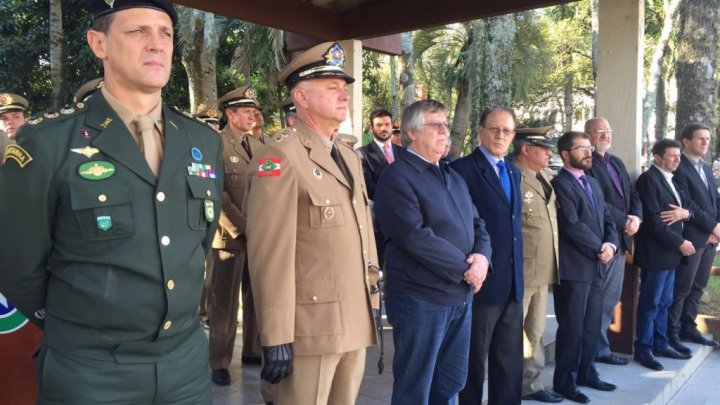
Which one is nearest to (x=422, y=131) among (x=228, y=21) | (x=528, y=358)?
(x=528, y=358)

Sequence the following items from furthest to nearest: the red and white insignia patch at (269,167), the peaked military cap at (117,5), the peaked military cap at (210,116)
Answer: the peaked military cap at (210,116) < the red and white insignia patch at (269,167) < the peaked military cap at (117,5)

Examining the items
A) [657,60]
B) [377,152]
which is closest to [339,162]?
[377,152]

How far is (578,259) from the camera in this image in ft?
14.1

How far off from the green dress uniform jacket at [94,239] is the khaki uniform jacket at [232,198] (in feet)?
7.74

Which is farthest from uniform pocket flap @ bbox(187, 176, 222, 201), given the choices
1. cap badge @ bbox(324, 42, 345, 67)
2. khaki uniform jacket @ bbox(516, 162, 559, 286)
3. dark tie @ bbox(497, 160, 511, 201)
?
khaki uniform jacket @ bbox(516, 162, 559, 286)

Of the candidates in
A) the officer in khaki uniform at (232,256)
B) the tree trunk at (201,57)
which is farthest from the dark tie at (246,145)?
the tree trunk at (201,57)

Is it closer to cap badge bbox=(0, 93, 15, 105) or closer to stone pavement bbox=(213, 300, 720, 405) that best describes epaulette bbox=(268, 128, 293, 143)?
stone pavement bbox=(213, 300, 720, 405)

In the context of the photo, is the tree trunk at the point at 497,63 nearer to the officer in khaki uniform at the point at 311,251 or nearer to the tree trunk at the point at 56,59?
the officer in khaki uniform at the point at 311,251

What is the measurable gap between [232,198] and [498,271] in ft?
6.66

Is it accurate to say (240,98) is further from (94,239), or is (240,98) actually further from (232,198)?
(94,239)

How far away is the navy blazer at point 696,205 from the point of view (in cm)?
554

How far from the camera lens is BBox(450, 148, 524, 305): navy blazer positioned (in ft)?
11.7

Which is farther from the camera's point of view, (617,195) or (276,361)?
(617,195)

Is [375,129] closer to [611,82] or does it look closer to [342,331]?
[611,82]
